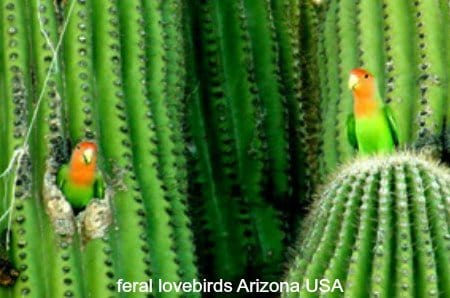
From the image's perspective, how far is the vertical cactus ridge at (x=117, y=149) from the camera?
3494 mm

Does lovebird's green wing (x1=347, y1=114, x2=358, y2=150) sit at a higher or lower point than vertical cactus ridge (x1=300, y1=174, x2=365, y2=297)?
higher

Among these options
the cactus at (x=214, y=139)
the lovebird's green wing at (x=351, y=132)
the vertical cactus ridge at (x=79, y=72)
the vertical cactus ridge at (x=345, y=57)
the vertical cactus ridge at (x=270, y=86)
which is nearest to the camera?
the cactus at (x=214, y=139)

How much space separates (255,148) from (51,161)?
70 centimetres

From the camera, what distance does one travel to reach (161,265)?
3.56 metres

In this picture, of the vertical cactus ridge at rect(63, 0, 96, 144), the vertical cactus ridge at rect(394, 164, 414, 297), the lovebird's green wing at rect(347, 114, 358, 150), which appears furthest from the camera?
the lovebird's green wing at rect(347, 114, 358, 150)

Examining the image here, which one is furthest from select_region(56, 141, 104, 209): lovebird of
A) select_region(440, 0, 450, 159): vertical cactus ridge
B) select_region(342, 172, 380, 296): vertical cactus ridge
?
select_region(440, 0, 450, 159): vertical cactus ridge

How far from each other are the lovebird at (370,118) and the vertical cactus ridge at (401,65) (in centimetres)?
10

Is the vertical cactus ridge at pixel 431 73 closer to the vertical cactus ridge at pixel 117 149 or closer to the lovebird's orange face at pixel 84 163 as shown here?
the vertical cactus ridge at pixel 117 149

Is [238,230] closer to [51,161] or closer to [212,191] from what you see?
[212,191]

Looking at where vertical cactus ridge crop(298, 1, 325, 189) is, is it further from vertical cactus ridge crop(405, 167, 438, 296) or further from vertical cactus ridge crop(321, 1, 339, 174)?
vertical cactus ridge crop(405, 167, 438, 296)

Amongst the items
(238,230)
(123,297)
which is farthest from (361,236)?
(238,230)

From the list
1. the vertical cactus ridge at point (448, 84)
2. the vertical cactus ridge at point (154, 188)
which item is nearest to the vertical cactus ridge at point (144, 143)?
the vertical cactus ridge at point (154, 188)

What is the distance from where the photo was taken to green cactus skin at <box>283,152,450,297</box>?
317 cm

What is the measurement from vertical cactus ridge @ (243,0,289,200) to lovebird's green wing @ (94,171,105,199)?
2.18 ft
